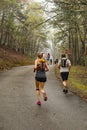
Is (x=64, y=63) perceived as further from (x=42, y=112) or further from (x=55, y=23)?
(x=55, y=23)

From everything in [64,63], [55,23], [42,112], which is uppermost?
[55,23]

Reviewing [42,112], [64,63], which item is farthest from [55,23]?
[42,112]

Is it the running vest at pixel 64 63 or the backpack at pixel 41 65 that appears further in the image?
the running vest at pixel 64 63

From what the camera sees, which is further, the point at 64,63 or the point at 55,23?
the point at 55,23

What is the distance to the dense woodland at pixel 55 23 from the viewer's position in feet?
56.7

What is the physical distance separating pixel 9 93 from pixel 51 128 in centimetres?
636

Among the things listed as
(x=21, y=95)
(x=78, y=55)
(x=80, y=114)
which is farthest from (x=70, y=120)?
(x=78, y=55)

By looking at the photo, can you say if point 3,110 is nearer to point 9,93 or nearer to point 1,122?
point 1,122

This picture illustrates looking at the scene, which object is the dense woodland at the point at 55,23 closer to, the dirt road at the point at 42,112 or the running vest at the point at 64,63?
the running vest at the point at 64,63

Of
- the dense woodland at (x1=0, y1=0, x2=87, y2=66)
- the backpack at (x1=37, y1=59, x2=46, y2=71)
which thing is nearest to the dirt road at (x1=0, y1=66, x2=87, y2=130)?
the backpack at (x1=37, y1=59, x2=46, y2=71)

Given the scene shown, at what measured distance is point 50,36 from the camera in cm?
9306

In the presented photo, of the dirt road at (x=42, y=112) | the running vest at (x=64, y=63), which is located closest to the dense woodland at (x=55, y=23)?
the running vest at (x=64, y=63)

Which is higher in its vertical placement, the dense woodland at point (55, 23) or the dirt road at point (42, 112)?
the dense woodland at point (55, 23)

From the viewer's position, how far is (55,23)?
22.9 meters
